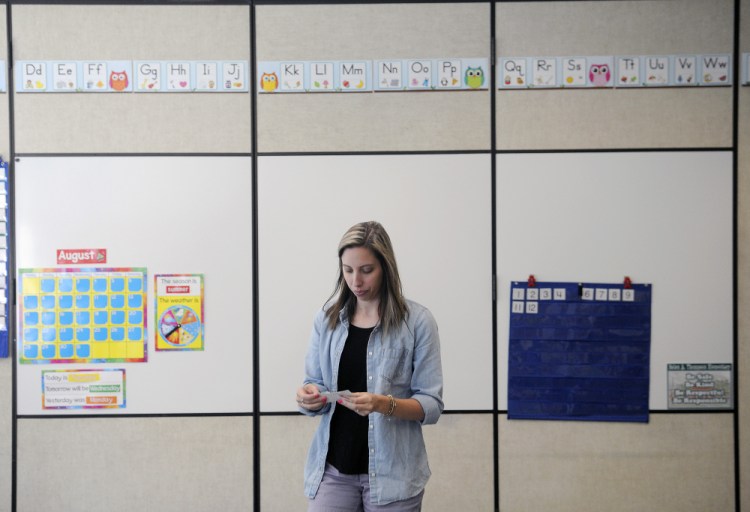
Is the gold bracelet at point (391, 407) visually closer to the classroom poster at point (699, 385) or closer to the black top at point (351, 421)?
the black top at point (351, 421)

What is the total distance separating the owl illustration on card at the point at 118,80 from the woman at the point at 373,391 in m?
1.75

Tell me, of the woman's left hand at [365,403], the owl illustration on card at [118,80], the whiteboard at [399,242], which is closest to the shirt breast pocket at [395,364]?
the woman's left hand at [365,403]

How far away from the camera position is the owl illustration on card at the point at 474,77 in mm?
2928

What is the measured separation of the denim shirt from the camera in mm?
1761

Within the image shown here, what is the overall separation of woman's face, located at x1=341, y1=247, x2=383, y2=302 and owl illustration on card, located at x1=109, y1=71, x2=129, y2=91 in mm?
1765

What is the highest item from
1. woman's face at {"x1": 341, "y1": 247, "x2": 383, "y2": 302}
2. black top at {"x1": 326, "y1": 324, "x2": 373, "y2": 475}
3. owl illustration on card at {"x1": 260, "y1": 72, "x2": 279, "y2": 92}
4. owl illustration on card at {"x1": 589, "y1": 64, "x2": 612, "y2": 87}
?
owl illustration on card at {"x1": 589, "y1": 64, "x2": 612, "y2": 87}

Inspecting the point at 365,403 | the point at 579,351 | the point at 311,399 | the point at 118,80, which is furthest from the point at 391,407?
the point at 118,80

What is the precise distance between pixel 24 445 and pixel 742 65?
3.97m

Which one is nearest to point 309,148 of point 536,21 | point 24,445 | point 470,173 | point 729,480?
point 470,173

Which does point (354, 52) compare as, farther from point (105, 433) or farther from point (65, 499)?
point (65, 499)

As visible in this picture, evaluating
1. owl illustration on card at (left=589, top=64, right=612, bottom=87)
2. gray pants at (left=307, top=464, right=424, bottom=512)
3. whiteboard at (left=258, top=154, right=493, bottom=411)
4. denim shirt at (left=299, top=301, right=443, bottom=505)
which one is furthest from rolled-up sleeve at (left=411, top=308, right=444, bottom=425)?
owl illustration on card at (left=589, top=64, right=612, bottom=87)

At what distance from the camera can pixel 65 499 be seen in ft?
9.59

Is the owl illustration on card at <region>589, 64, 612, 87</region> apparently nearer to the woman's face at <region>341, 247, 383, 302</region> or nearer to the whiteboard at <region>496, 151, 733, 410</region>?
the whiteboard at <region>496, 151, 733, 410</region>

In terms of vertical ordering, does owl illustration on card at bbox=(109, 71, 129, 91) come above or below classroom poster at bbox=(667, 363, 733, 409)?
above
